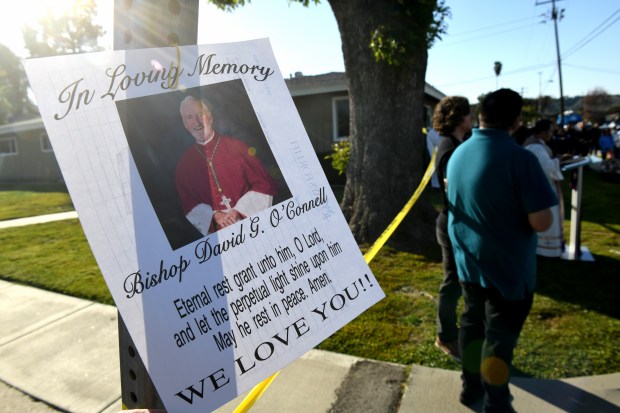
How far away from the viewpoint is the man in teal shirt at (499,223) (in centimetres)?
198

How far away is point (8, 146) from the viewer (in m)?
24.9

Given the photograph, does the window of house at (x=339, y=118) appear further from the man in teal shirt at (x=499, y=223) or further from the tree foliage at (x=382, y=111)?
the man in teal shirt at (x=499, y=223)

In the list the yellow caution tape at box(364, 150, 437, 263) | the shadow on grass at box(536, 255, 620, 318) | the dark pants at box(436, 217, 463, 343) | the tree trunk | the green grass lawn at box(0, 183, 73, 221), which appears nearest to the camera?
the yellow caution tape at box(364, 150, 437, 263)

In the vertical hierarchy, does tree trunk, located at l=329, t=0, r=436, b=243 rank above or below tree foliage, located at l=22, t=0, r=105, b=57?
below

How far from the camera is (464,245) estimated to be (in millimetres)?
2262

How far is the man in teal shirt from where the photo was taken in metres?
1.98

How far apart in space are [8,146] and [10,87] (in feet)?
132

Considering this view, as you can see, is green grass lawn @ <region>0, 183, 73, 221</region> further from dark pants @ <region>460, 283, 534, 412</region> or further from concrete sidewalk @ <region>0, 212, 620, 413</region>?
Answer: dark pants @ <region>460, 283, 534, 412</region>

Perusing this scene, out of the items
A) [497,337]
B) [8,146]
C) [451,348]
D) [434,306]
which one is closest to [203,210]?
[497,337]

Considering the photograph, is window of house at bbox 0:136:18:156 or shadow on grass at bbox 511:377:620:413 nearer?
shadow on grass at bbox 511:377:620:413

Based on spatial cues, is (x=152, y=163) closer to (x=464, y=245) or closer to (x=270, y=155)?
(x=270, y=155)

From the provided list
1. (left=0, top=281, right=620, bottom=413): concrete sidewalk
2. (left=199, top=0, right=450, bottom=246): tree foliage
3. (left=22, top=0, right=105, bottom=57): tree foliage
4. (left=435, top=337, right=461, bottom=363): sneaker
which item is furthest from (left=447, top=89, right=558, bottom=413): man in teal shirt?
(left=22, top=0, right=105, bottom=57): tree foliage

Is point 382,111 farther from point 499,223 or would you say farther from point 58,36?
point 58,36

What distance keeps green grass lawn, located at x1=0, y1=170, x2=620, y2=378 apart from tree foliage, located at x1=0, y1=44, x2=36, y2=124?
61.3 metres
